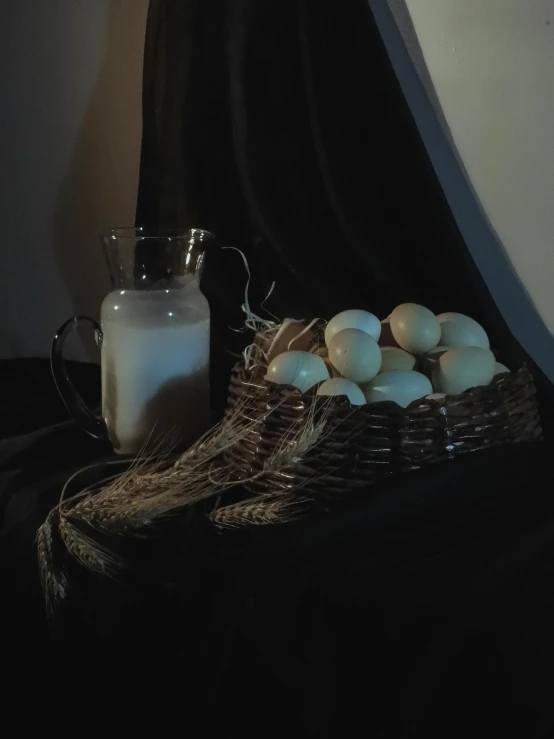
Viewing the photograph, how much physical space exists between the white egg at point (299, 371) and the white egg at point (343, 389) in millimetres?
20

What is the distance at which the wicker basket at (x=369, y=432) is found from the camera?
1.70 ft

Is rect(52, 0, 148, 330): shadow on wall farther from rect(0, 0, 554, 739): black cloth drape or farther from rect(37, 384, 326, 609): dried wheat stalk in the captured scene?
rect(37, 384, 326, 609): dried wheat stalk

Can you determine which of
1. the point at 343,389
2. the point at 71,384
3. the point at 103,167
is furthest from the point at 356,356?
the point at 103,167

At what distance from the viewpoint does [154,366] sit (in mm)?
666

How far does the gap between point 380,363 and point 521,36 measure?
49 cm

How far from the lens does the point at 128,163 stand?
4.02ft

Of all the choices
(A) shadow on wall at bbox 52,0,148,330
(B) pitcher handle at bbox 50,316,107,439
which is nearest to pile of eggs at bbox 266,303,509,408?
(B) pitcher handle at bbox 50,316,107,439

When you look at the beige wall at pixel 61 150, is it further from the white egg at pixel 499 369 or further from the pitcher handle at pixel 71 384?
the white egg at pixel 499 369

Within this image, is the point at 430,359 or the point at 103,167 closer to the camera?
the point at 430,359

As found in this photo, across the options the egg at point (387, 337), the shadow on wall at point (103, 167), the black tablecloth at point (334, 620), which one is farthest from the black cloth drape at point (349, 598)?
the shadow on wall at point (103, 167)

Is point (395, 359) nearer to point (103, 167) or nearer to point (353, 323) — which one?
point (353, 323)

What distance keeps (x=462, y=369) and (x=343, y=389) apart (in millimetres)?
98

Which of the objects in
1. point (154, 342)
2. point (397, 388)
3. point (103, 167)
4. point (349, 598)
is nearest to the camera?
point (349, 598)

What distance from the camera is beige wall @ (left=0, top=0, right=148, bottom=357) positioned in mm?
1212
